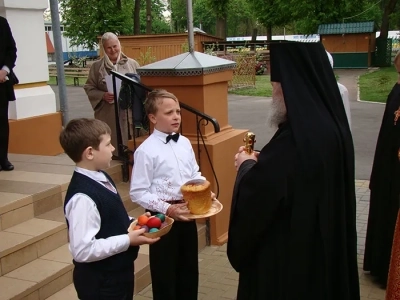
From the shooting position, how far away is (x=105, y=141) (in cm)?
273

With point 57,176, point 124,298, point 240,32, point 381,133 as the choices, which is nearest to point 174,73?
point 57,176

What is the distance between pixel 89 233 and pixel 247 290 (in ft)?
2.95

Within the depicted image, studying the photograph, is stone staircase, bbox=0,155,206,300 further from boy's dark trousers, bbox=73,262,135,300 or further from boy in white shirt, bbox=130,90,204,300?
boy's dark trousers, bbox=73,262,135,300

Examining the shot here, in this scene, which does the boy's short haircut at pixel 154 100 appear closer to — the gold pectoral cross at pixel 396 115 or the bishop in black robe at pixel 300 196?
the bishop in black robe at pixel 300 196

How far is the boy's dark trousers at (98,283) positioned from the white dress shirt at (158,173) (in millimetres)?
706

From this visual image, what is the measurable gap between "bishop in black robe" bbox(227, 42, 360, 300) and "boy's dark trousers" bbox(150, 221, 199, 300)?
0.95m

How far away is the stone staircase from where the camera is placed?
13.1ft

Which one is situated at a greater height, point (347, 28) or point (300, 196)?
point (347, 28)

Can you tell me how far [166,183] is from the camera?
140 inches

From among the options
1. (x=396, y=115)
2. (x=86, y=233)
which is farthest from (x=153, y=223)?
(x=396, y=115)

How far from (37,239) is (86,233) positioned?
1.97 meters

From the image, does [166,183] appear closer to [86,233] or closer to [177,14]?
[86,233]

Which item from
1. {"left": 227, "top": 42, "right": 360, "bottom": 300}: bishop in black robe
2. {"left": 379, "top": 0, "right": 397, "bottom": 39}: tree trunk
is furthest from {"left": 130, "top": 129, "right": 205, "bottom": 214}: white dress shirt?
{"left": 379, "top": 0, "right": 397, "bottom": 39}: tree trunk

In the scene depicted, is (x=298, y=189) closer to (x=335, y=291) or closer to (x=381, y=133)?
(x=335, y=291)
